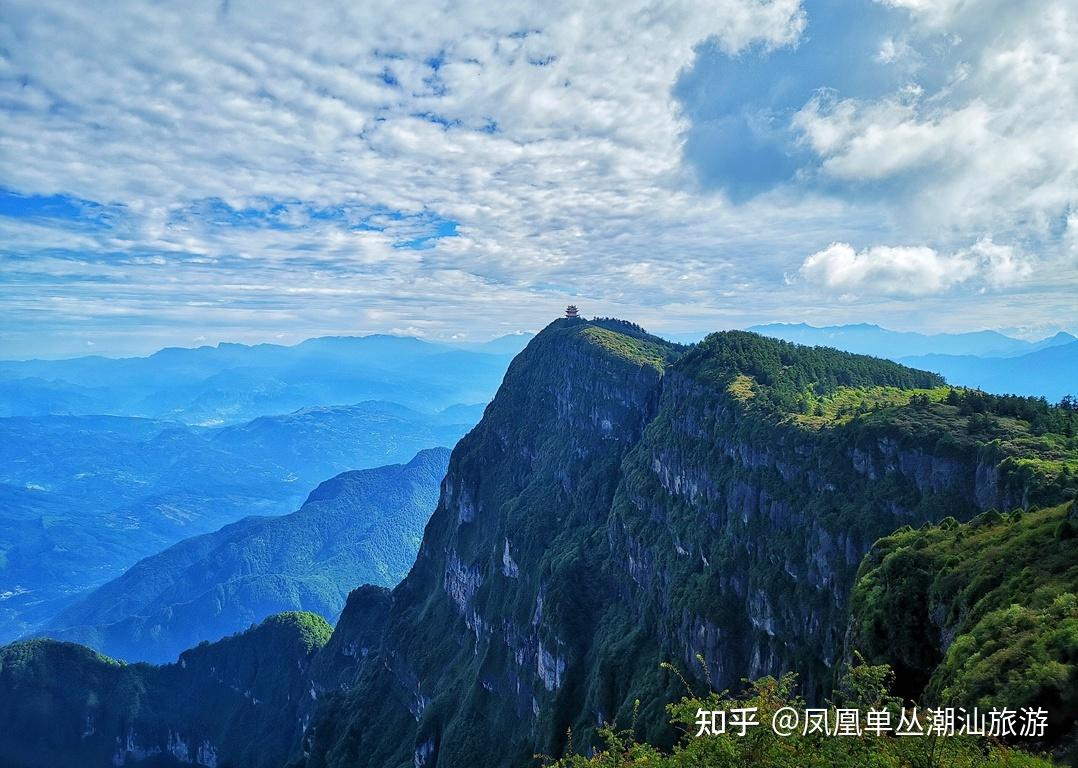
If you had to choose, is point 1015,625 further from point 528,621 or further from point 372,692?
point 372,692

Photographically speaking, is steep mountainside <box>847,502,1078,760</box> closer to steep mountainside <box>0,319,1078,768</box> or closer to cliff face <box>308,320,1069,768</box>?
steep mountainside <box>0,319,1078,768</box>

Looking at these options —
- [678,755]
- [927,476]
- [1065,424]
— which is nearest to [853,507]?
[927,476]

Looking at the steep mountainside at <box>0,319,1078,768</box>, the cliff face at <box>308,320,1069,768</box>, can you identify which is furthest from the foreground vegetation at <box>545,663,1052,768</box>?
the cliff face at <box>308,320,1069,768</box>

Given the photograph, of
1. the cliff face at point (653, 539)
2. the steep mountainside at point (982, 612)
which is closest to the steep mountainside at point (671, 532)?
the cliff face at point (653, 539)

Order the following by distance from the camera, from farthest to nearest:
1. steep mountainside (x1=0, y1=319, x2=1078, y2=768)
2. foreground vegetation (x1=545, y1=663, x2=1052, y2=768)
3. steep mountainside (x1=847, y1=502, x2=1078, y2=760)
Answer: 1. steep mountainside (x1=0, y1=319, x2=1078, y2=768)
2. steep mountainside (x1=847, y1=502, x2=1078, y2=760)
3. foreground vegetation (x1=545, y1=663, x2=1052, y2=768)

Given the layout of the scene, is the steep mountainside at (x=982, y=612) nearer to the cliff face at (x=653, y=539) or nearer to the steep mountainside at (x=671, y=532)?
the steep mountainside at (x=671, y=532)

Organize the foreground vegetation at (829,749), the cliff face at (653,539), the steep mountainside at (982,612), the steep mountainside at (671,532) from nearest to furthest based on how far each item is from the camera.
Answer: the foreground vegetation at (829,749) → the steep mountainside at (982,612) → the steep mountainside at (671,532) → the cliff face at (653,539)

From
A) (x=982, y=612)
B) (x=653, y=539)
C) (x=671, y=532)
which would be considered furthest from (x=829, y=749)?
(x=653, y=539)
